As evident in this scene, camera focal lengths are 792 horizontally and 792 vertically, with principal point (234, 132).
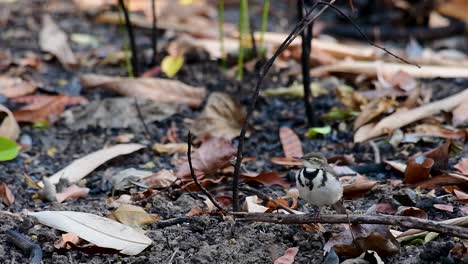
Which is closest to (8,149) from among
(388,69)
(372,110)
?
(372,110)

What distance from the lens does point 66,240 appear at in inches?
110

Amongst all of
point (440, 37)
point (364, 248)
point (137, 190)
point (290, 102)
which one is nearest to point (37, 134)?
point (137, 190)

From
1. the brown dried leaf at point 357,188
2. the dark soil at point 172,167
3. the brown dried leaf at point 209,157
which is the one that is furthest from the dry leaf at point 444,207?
the brown dried leaf at point 209,157

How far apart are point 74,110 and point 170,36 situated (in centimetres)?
160

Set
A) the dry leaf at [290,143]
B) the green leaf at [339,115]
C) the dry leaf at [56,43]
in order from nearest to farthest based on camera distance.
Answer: the dry leaf at [290,143] < the green leaf at [339,115] < the dry leaf at [56,43]

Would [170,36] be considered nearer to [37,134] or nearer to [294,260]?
[37,134]

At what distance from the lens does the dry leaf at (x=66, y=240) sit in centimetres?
278

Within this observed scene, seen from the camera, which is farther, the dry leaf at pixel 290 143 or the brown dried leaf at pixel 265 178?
the dry leaf at pixel 290 143

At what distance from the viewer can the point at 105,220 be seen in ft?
9.68

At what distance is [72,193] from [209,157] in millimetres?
650

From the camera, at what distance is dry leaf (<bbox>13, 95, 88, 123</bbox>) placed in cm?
446

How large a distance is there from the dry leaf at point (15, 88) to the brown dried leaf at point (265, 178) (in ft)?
5.84

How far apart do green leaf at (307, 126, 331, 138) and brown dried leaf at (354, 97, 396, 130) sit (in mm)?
174

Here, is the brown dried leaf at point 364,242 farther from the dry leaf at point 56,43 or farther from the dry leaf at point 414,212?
the dry leaf at point 56,43
